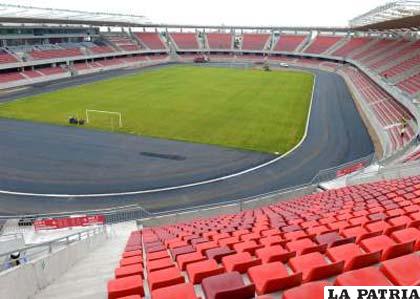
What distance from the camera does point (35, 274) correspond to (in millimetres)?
8852

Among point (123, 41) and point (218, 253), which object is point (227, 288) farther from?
point (123, 41)

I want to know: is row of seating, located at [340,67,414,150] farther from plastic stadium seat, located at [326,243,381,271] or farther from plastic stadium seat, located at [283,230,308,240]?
plastic stadium seat, located at [326,243,381,271]

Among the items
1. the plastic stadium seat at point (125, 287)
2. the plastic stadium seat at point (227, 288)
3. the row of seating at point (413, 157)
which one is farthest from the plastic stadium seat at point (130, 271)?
the row of seating at point (413, 157)

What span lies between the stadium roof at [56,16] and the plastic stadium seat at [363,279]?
69.8m

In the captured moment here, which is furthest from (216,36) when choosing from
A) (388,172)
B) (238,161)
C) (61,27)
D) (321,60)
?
(388,172)

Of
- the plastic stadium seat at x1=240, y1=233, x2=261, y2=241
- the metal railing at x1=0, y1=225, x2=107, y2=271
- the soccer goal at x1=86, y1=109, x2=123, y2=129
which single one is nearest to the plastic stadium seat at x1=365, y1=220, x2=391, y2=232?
the plastic stadium seat at x1=240, y1=233, x2=261, y2=241

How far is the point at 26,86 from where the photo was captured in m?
64.9

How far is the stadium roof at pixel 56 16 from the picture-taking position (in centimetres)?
6387

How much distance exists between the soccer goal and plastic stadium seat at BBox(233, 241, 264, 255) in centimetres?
3177

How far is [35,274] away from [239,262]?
5.00 meters

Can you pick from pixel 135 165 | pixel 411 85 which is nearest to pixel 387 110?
pixel 411 85

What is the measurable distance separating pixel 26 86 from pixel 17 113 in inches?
915

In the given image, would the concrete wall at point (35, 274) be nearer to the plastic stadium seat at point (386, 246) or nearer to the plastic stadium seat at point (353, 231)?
the plastic stadium seat at point (386, 246)

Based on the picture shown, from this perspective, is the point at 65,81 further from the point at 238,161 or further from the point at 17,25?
the point at 238,161
